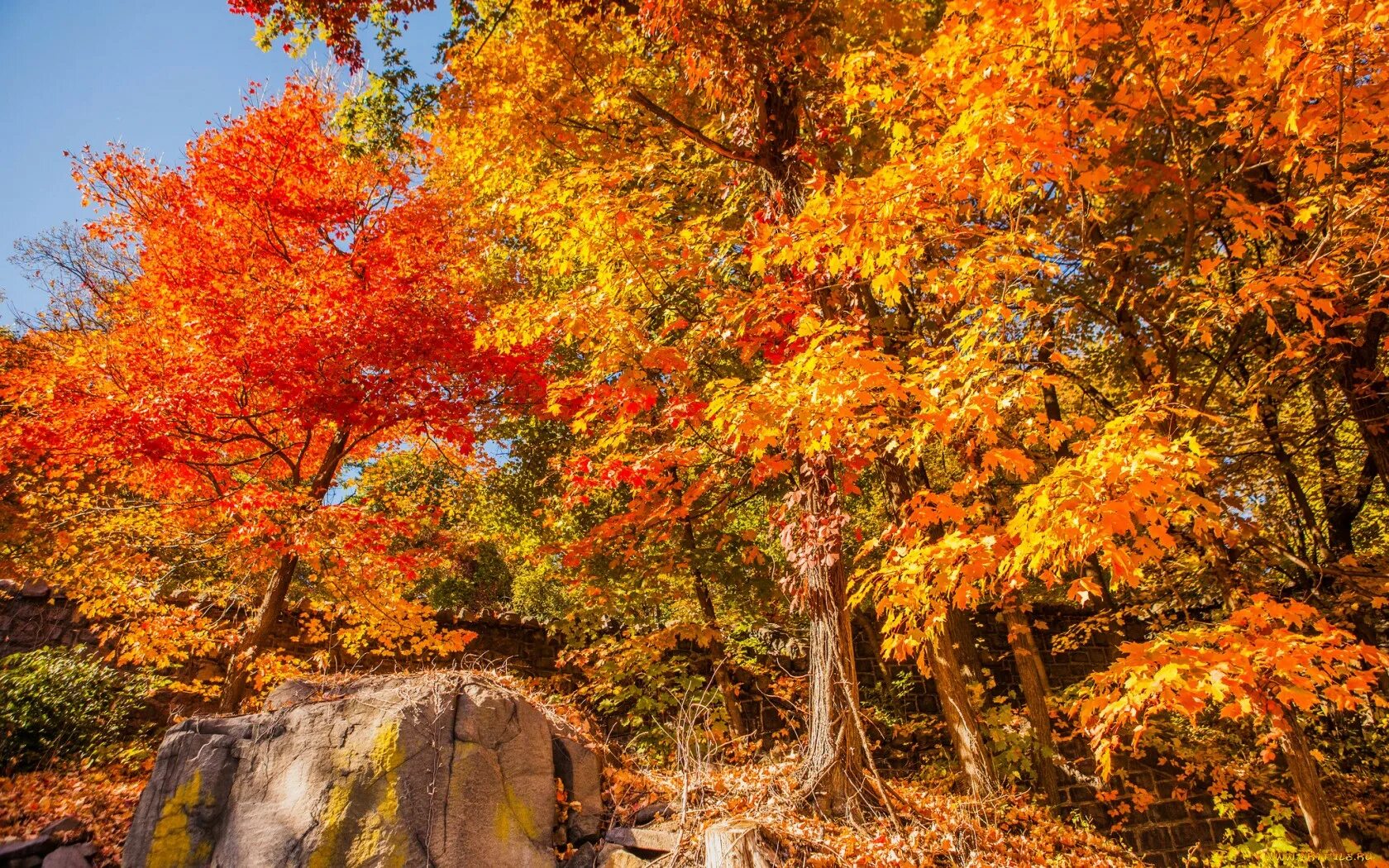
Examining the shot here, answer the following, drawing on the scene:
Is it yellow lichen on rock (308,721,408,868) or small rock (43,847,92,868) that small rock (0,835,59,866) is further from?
yellow lichen on rock (308,721,408,868)

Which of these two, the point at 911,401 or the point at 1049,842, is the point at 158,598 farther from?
the point at 1049,842

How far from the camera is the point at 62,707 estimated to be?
20.5 feet

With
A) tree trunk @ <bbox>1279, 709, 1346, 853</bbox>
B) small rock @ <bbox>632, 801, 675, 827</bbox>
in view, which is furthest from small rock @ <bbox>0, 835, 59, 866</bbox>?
tree trunk @ <bbox>1279, 709, 1346, 853</bbox>

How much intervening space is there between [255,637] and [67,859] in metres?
2.47

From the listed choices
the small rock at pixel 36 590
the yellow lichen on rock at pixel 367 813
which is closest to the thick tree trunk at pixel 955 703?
the yellow lichen on rock at pixel 367 813

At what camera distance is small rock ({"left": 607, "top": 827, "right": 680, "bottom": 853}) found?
4449 mm

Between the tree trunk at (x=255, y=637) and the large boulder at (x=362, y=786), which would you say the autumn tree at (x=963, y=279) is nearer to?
the large boulder at (x=362, y=786)

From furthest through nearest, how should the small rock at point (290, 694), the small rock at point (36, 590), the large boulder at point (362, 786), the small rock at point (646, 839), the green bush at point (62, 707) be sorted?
the small rock at point (36, 590) → the green bush at point (62, 707) → the small rock at point (290, 694) → the small rock at point (646, 839) → the large boulder at point (362, 786)

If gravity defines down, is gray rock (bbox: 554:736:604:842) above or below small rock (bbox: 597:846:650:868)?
above

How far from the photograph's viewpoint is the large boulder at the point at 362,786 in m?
4.18

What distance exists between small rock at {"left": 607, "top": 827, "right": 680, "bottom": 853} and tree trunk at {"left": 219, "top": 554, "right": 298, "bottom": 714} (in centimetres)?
456

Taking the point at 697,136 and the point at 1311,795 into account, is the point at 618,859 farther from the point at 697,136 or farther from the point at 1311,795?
the point at 1311,795

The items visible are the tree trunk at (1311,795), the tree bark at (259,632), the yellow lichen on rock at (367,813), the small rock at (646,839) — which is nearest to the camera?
the yellow lichen on rock at (367,813)

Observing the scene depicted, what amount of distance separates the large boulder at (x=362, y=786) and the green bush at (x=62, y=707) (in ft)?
7.70
